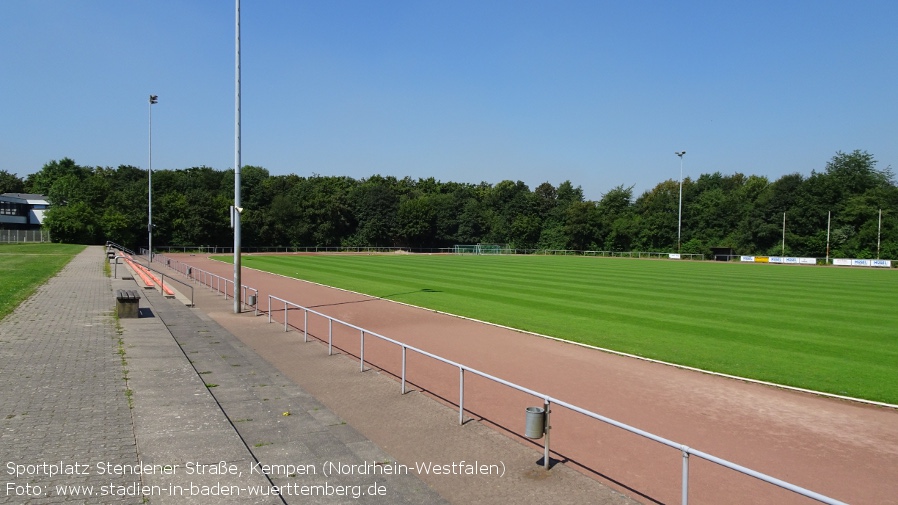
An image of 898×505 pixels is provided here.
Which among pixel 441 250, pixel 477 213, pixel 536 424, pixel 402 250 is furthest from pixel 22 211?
pixel 536 424

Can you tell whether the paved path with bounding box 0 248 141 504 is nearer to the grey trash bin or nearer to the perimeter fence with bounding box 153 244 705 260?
the grey trash bin

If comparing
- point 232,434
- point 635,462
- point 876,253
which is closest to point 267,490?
point 232,434

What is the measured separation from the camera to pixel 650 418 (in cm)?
886

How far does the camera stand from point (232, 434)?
706 cm

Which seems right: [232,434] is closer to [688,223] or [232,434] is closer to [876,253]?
[876,253]

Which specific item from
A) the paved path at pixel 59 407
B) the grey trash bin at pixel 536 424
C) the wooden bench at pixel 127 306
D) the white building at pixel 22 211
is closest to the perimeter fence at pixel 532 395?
the grey trash bin at pixel 536 424

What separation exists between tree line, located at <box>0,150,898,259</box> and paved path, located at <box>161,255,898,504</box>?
72.4 m

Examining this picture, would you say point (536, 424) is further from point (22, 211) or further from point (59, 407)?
point (22, 211)

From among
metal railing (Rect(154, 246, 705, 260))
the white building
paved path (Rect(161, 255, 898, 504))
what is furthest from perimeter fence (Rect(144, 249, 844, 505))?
the white building

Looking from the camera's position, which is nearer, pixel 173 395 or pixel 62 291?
pixel 173 395

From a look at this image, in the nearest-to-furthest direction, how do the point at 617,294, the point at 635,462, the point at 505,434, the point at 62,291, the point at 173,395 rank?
the point at 635,462
the point at 505,434
the point at 173,395
the point at 62,291
the point at 617,294

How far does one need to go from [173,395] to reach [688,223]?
94.5 metres

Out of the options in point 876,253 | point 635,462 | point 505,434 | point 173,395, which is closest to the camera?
point 635,462

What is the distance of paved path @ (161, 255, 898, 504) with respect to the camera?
658 cm
